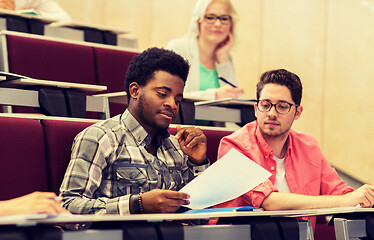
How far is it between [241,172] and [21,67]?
79cm

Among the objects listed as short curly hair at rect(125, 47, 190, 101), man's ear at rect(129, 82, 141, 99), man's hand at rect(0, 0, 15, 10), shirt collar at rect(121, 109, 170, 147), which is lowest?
shirt collar at rect(121, 109, 170, 147)

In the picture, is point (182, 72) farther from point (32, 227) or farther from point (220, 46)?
point (220, 46)

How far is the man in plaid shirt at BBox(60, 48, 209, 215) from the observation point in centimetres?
83

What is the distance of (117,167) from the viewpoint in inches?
35.1

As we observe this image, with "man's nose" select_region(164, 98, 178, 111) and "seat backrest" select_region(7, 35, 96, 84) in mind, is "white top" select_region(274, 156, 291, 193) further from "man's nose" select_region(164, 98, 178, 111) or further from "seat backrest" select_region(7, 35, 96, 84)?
"seat backrest" select_region(7, 35, 96, 84)

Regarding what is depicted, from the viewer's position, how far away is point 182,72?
97 centimetres

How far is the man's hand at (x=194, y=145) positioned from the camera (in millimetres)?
994

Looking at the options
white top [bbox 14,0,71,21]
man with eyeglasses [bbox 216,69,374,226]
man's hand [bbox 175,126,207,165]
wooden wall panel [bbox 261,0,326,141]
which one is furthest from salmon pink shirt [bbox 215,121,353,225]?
wooden wall panel [bbox 261,0,326,141]

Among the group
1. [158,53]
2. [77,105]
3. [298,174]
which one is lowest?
[298,174]

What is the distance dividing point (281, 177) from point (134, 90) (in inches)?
14.4

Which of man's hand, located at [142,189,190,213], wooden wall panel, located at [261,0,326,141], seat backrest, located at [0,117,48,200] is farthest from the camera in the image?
wooden wall panel, located at [261,0,326,141]

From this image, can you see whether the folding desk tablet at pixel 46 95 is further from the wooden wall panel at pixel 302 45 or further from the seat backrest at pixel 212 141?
the wooden wall panel at pixel 302 45

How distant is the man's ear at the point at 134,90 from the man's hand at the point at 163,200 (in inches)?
9.4

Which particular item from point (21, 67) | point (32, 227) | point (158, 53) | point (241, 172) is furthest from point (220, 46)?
point (32, 227)
